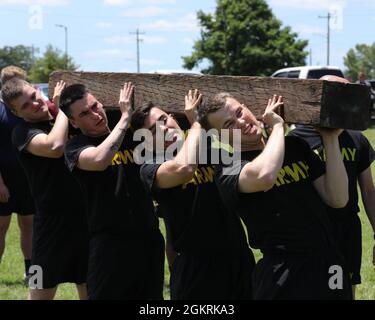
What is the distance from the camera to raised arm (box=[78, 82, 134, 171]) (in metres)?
3.96

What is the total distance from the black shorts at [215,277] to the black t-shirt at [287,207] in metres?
0.48

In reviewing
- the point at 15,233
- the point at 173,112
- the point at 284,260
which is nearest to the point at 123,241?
the point at 173,112

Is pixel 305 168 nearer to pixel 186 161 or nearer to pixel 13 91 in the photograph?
pixel 186 161

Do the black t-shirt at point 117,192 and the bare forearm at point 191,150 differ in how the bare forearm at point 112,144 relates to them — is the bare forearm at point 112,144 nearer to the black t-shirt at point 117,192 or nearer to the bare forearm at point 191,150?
the black t-shirt at point 117,192

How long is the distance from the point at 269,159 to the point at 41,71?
5744 centimetres

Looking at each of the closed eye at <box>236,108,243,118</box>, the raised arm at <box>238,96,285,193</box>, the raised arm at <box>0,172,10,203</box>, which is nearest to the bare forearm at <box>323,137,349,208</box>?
the raised arm at <box>238,96,285,193</box>

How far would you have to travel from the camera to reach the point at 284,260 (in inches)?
133

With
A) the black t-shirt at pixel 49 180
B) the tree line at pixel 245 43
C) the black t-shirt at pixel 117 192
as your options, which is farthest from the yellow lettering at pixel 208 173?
the tree line at pixel 245 43

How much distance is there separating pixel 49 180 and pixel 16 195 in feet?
6.18

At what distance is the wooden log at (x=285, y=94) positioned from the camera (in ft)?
10.8

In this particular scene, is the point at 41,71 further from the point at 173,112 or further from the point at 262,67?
the point at 173,112

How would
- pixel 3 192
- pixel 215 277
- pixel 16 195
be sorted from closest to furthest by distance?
pixel 215 277 < pixel 3 192 < pixel 16 195

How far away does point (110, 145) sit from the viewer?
3.96 m

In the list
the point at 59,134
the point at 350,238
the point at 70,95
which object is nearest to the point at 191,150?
the point at 70,95
